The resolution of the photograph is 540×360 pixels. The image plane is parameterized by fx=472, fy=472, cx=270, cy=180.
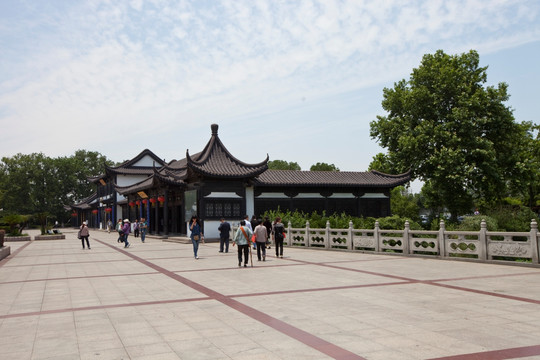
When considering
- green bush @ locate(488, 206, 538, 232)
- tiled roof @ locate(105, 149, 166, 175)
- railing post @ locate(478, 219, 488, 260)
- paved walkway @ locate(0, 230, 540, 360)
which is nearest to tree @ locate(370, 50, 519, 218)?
green bush @ locate(488, 206, 538, 232)

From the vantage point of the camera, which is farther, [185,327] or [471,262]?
[471,262]

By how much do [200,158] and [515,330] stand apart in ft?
80.2

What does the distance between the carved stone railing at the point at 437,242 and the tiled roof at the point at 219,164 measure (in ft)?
19.2

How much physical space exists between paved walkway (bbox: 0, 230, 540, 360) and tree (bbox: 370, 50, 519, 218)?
51.5 feet

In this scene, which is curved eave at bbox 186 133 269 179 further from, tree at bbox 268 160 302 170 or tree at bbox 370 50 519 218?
tree at bbox 268 160 302 170

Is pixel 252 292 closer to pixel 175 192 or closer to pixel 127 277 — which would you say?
pixel 127 277

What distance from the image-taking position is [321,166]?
70.9 m

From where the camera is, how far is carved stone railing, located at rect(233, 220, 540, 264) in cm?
1272

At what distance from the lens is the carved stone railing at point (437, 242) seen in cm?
1272

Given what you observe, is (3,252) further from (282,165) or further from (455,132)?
(282,165)

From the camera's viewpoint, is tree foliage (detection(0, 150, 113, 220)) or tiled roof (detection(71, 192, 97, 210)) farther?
tree foliage (detection(0, 150, 113, 220))

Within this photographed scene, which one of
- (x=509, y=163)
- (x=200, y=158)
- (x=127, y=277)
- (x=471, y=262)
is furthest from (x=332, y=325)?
(x=509, y=163)

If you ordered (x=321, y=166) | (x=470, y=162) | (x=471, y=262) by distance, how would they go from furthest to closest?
1. (x=321, y=166)
2. (x=470, y=162)
3. (x=471, y=262)

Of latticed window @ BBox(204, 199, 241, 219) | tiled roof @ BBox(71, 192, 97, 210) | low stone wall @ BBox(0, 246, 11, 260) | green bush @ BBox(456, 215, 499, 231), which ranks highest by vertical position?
tiled roof @ BBox(71, 192, 97, 210)
